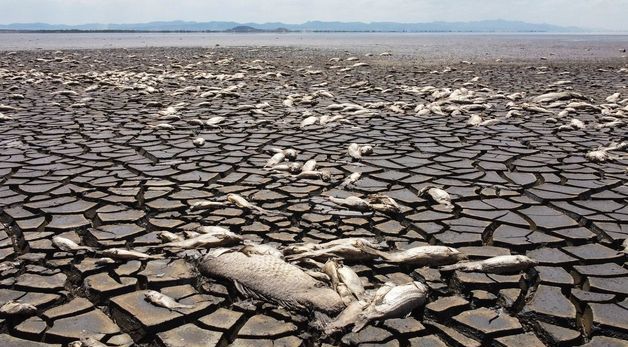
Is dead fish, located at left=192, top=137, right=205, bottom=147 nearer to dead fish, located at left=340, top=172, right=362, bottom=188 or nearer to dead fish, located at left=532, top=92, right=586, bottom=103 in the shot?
dead fish, located at left=340, top=172, right=362, bottom=188

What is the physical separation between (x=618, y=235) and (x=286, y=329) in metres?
2.38

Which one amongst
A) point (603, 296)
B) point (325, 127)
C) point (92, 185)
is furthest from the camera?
point (325, 127)

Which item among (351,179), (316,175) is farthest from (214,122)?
(351,179)

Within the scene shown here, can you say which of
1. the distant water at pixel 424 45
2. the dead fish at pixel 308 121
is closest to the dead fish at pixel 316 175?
the dead fish at pixel 308 121

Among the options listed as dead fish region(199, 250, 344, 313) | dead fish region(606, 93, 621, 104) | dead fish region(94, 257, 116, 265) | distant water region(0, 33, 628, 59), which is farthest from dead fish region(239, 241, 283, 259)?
distant water region(0, 33, 628, 59)

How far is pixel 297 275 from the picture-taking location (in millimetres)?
2523

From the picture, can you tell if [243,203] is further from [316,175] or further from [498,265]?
[498,265]

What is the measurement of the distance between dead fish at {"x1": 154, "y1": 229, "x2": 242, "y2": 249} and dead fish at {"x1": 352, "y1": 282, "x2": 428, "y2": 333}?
106 centimetres

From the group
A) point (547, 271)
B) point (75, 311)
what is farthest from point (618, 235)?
point (75, 311)

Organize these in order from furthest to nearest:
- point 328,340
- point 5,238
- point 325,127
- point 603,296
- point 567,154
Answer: point 325,127 < point 567,154 < point 5,238 < point 603,296 < point 328,340

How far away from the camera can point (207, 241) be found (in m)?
3.00

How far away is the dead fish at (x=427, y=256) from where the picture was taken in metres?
2.82

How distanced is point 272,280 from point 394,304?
616 millimetres

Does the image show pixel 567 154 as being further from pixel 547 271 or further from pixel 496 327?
pixel 496 327
